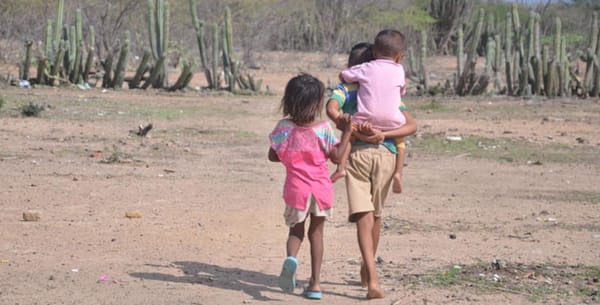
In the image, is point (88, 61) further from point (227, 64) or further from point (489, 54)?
point (489, 54)

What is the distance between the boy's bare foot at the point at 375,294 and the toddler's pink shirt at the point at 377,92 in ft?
2.78

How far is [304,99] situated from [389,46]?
1.75 ft

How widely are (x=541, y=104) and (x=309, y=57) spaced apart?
16.9 meters

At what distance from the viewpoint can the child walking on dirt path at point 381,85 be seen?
566 cm

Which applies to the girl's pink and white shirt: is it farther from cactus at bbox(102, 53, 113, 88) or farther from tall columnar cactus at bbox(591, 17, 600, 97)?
tall columnar cactus at bbox(591, 17, 600, 97)

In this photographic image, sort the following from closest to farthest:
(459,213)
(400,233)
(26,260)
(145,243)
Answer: (26,260) < (145,243) < (400,233) < (459,213)

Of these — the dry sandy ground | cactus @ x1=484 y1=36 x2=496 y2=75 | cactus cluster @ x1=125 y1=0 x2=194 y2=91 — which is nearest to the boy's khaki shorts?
the dry sandy ground

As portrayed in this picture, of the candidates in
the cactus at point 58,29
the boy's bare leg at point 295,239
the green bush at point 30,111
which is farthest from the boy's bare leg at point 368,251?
the cactus at point 58,29

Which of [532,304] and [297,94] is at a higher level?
[297,94]

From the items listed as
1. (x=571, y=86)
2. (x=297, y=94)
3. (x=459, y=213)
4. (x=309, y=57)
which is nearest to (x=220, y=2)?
(x=309, y=57)

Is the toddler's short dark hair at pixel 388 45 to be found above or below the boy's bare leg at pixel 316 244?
above

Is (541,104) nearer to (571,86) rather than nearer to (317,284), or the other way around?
(571,86)

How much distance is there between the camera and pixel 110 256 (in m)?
6.67

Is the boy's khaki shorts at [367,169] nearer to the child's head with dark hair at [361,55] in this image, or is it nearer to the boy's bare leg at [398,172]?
the boy's bare leg at [398,172]
